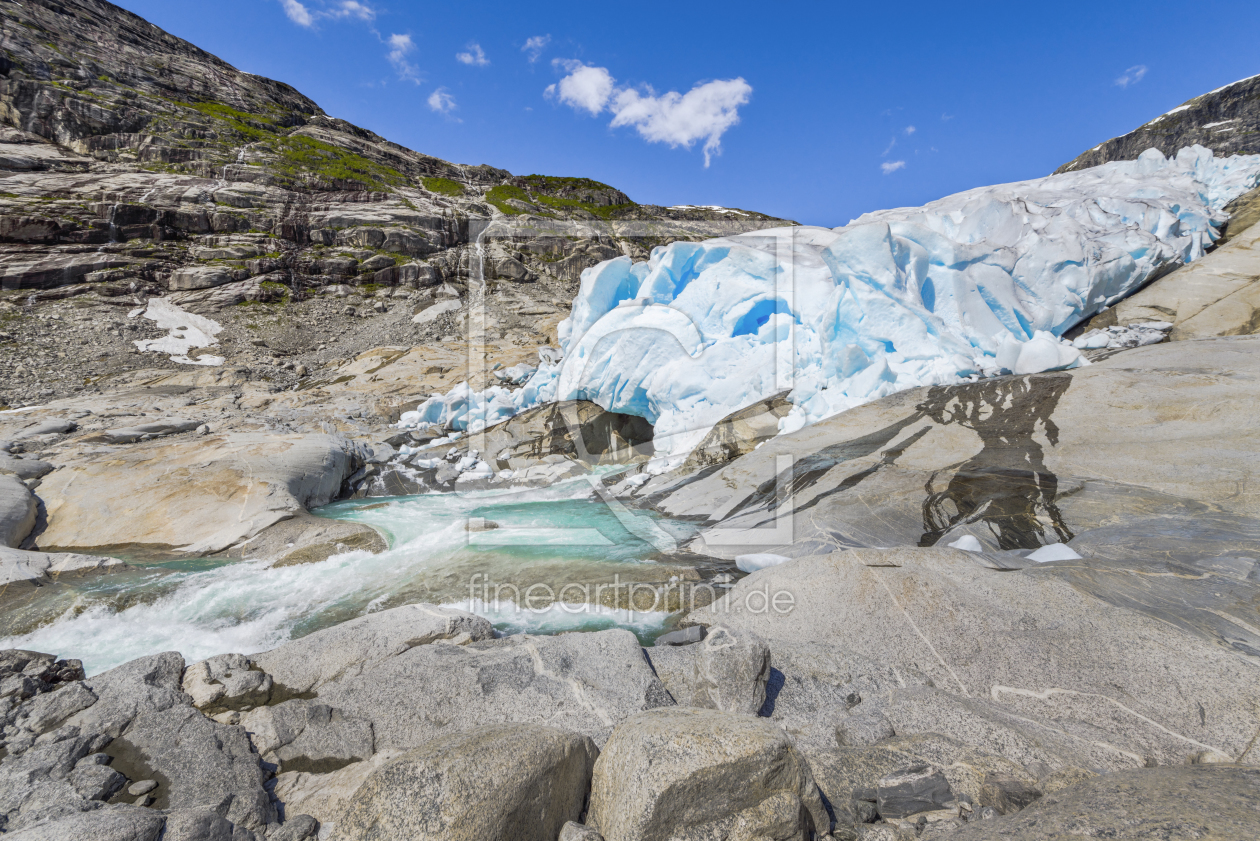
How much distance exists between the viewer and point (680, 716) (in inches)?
112

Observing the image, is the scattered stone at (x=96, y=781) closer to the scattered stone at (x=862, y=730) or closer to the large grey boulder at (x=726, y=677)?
the large grey boulder at (x=726, y=677)

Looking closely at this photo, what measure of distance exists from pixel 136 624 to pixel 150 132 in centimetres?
5820

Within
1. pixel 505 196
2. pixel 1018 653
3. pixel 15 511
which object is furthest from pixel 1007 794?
pixel 505 196

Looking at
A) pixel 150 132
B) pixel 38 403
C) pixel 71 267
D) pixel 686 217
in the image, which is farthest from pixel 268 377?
pixel 686 217

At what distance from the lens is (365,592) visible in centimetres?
665

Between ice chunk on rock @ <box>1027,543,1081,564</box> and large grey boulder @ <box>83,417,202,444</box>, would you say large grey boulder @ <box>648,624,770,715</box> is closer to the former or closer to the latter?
ice chunk on rock @ <box>1027,543,1081,564</box>

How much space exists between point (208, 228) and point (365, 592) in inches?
1766

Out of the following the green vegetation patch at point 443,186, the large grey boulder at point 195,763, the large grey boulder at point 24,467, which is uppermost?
the green vegetation patch at point 443,186

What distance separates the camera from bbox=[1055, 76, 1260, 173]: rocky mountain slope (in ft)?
134

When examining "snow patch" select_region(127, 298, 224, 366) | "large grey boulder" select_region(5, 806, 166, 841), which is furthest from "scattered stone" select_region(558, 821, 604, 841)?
"snow patch" select_region(127, 298, 224, 366)

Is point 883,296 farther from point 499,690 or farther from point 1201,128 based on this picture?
point 1201,128

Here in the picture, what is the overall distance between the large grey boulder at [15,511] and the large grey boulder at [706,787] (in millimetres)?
10084

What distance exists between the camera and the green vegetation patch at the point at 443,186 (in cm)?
6050

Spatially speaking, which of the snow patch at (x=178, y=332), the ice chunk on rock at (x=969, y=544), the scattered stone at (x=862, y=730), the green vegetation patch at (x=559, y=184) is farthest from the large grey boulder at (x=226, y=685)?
the green vegetation patch at (x=559, y=184)
